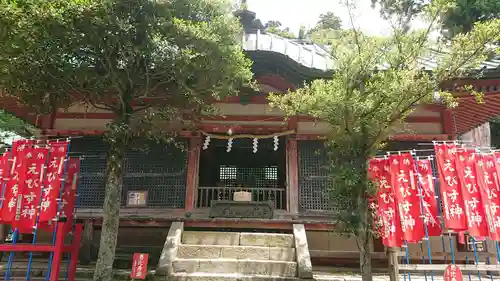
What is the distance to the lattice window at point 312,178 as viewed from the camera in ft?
32.1

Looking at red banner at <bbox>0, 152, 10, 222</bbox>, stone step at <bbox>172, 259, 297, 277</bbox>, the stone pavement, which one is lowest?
the stone pavement

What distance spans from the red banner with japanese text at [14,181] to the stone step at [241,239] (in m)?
3.40

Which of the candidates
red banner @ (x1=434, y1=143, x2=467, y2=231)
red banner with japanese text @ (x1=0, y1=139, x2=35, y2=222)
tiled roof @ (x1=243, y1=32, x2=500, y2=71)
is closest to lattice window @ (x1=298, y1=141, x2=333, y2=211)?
tiled roof @ (x1=243, y1=32, x2=500, y2=71)

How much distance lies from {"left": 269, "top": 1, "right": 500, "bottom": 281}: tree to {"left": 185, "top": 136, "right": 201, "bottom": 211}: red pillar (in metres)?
4.63

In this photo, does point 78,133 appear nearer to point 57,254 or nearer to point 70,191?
point 70,191

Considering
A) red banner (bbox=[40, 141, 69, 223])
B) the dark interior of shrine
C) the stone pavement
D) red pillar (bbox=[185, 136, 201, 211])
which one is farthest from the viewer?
the dark interior of shrine

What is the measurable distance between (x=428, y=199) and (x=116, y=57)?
610cm

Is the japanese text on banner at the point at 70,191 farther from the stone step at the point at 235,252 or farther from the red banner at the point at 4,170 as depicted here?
the stone step at the point at 235,252

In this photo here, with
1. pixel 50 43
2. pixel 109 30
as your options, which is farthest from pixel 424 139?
pixel 50 43

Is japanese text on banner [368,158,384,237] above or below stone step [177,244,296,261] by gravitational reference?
above

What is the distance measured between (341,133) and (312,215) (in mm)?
3971

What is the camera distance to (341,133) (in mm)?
6250

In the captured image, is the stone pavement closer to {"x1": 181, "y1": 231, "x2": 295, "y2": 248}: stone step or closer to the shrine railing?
{"x1": 181, "y1": 231, "x2": 295, "y2": 248}: stone step

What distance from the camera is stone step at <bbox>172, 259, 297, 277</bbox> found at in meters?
6.93
